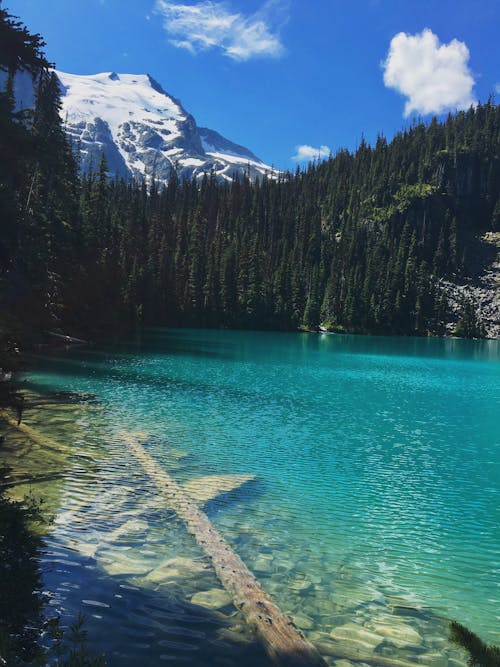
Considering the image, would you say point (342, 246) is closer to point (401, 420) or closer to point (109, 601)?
point (401, 420)

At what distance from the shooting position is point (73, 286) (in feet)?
214

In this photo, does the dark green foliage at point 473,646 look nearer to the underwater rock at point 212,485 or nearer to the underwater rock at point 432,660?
the underwater rock at point 432,660

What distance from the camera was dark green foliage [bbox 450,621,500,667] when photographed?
345cm

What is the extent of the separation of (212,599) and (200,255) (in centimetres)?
13324

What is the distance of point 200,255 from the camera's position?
13938 centimetres

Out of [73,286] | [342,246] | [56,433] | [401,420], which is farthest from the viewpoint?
[342,246]

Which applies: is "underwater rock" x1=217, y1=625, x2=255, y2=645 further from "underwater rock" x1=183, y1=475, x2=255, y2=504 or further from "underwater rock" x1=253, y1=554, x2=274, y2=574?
"underwater rock" x1=183, y1=475, x2=255, y2=504

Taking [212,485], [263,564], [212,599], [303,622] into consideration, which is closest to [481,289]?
[212,485]

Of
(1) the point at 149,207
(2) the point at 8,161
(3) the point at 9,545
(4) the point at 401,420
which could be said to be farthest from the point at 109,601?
(1) the point at 149,207

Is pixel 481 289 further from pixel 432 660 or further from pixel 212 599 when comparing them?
pixel 212 599

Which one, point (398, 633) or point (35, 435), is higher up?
point (35, 435)

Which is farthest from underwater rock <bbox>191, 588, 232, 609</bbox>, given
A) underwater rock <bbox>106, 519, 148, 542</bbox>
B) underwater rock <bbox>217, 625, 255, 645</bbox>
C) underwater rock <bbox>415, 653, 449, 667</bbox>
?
underwater rock <bbox>415, 653, 449, 667</bbox>

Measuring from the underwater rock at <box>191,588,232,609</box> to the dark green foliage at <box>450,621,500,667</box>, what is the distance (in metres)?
6.86

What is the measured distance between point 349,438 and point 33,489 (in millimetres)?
15838
